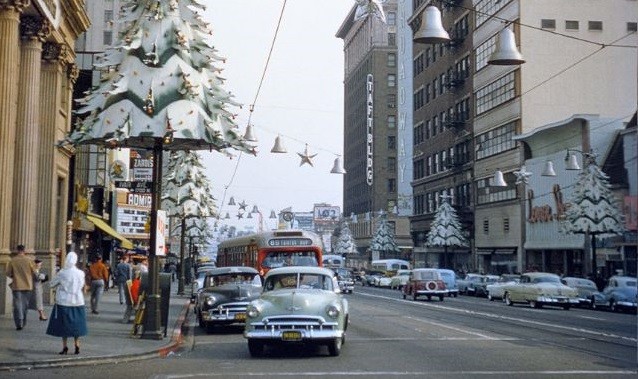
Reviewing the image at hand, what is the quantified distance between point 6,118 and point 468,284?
4066 centimetres

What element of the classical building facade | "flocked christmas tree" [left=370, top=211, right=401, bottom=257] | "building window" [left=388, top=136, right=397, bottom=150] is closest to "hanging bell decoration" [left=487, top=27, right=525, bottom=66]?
the classical building facade

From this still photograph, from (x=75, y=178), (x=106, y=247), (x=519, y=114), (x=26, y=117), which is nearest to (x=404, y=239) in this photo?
(x=519, y=114)

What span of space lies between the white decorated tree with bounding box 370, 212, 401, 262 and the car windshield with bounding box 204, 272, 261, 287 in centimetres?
8846

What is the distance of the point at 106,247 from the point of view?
5431 cm

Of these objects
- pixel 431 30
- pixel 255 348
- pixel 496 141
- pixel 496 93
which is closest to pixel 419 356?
pixel 255 348

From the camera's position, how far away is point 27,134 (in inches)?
991

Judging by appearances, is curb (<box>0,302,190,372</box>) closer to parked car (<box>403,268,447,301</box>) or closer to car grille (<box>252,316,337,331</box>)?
car grille (<box>252,316,337,331</box>)

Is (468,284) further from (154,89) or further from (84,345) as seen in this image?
(84,345)

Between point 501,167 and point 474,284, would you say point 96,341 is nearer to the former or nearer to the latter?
point 474,284

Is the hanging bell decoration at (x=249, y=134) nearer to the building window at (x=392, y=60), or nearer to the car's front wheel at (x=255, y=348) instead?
the car's front wheel at (x=255, y=348)

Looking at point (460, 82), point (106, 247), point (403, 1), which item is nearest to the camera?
point (106, 247)

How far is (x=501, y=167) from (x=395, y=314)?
36146mm

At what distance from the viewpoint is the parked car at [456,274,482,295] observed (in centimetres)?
5625

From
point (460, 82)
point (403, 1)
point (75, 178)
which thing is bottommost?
point (75, 178)
